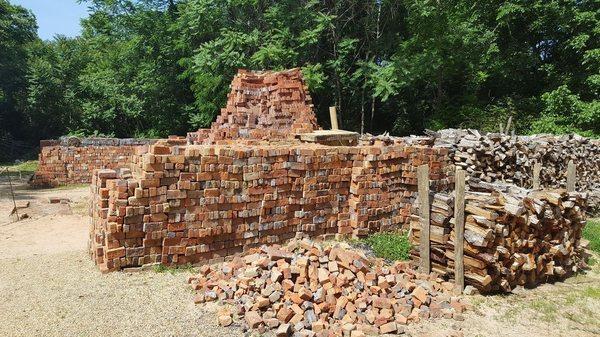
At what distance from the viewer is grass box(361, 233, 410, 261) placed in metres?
6.35

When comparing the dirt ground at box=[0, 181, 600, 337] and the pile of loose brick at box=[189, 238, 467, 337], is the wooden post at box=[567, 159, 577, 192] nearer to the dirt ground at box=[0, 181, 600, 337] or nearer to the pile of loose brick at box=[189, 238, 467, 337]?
the dirt ground at box=[0, 181, 600, 337]

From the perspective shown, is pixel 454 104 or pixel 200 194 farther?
pixel 454 104

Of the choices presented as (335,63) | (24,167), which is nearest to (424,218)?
(335,63)

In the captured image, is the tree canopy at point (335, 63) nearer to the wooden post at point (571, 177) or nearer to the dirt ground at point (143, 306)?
the wooden post at point (571, 177)

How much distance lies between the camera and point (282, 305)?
14.6ft

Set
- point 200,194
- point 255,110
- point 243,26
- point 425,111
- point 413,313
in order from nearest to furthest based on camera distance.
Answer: point 413,313 < point 200,194 < point 255,110 < point 243,26 < point 425,111

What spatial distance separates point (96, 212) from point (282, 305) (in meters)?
3.10

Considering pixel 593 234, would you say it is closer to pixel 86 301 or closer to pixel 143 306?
pixel 143 306

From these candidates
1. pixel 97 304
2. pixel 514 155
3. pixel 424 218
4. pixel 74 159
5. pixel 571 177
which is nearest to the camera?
Answer: pixel 97 304

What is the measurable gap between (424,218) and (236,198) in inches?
105

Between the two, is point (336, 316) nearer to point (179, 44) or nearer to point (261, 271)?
point (261, 271)

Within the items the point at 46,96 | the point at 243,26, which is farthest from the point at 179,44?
the point at 46,96

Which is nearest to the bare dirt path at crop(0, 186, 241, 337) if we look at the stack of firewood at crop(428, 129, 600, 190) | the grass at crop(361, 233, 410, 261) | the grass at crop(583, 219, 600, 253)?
the grass at crop(361, 233, 410, 261)

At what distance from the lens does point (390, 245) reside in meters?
6.57
